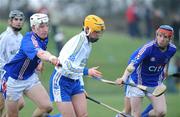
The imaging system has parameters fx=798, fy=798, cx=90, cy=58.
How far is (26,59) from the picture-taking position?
13312 millimetres

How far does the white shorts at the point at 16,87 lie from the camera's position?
13562mm

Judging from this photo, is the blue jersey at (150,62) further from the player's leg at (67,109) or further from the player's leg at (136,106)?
the player's leg at (67,109)

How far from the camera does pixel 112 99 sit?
20719 mm

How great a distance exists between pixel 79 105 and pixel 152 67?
77.5 inches

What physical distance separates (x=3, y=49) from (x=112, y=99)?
255 inches

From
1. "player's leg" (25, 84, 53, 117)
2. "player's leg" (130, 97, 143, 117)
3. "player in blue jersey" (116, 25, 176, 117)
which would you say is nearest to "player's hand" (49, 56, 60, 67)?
"player's leg" (25, 84, 53, 117)

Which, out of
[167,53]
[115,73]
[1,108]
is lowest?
[115,73]

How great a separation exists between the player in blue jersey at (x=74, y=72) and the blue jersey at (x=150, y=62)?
1.37 meters

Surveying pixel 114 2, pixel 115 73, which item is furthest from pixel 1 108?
pixel 114 2

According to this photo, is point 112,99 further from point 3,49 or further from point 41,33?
point 41,33

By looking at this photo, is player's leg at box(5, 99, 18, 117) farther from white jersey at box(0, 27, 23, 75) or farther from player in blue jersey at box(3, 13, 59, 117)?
white jersey at box(0, 27, 23, 75)

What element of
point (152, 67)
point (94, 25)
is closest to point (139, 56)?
point (152, 67)

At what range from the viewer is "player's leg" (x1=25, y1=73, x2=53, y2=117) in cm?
1354

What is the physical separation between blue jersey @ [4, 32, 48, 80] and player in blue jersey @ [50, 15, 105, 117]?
464 mm
